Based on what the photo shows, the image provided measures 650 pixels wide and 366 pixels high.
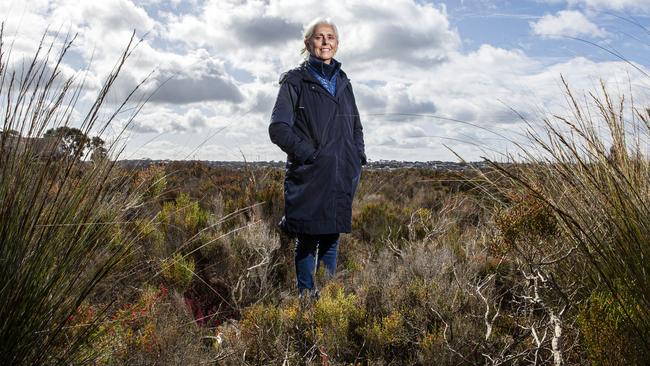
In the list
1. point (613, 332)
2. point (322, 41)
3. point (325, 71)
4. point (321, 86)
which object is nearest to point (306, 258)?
point (321, 86)

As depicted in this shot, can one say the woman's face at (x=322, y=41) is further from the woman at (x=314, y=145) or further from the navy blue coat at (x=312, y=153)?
the navy blue coat at (x=312, y=153)

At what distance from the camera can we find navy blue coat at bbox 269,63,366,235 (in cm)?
360

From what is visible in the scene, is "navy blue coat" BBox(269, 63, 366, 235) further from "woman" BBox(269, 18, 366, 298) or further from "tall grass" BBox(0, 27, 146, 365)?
"tall grass" BBox(0, 27, 146, 365)

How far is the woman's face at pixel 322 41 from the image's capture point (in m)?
3.72

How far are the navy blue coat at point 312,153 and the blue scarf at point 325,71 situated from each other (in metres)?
0.04

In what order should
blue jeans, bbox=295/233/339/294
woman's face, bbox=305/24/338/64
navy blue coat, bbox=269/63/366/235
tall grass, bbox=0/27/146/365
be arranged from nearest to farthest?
tall grass, bbox=0/27/146/365
navy blue coat, bbox=269/63/366/235
woman's face, bbox=305/24/338/64
blue jeans, bbox=295/233/339/294

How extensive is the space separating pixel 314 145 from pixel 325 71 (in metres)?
0.55

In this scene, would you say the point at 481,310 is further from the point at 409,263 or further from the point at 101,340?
the point at 101,340

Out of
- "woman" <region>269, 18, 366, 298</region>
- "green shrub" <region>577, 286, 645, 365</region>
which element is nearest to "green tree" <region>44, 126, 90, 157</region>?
"woman" <region>269, 18, 366, 298</region>

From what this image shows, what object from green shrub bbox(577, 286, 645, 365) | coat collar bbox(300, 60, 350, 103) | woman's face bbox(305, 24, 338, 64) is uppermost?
woman's face bbox(305, 24, 338, 64)

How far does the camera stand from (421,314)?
3262 millimetres

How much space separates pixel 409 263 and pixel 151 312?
7.55 ft

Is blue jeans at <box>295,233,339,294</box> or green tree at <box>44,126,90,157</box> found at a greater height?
green tree at <box>44,126,90,157</box>

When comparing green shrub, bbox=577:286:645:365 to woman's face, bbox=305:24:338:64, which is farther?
woman's face, bbox=305:24:338:64
